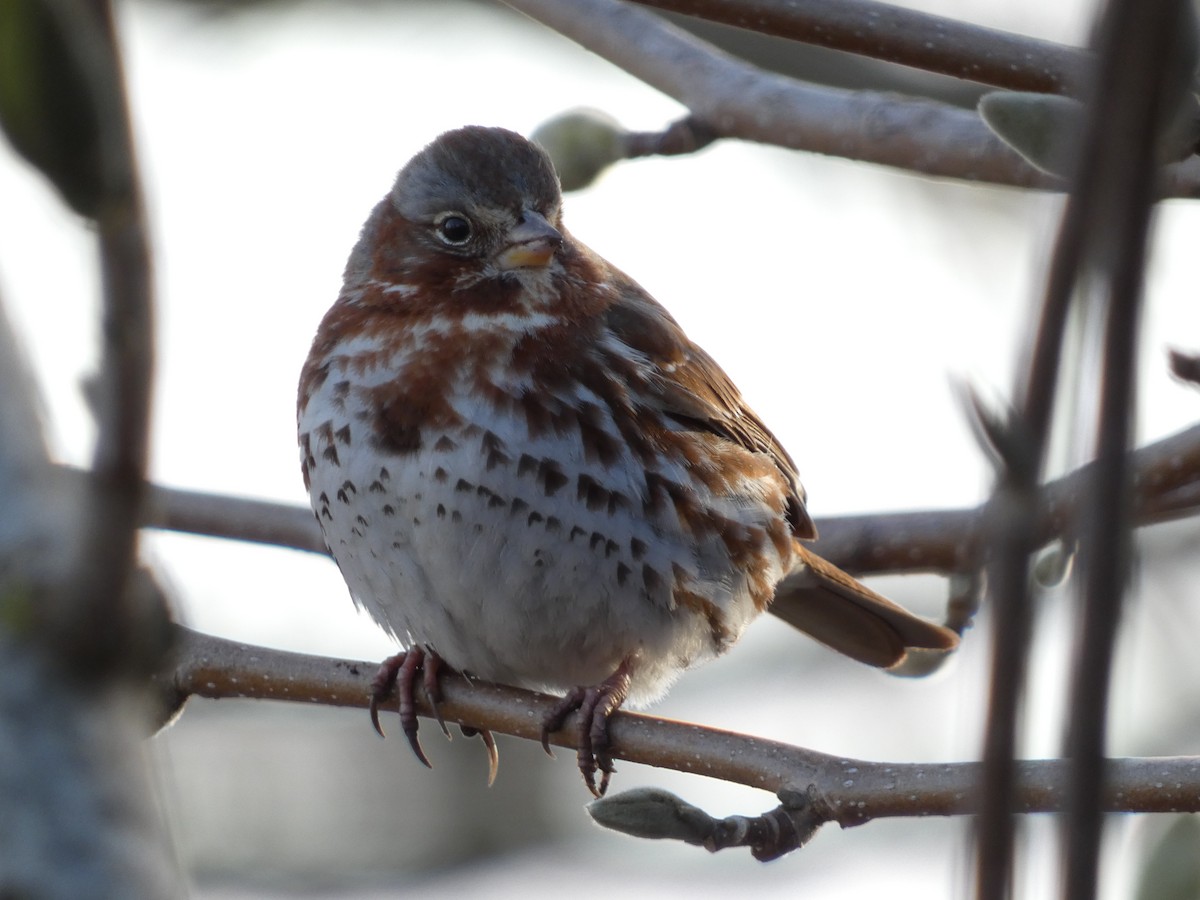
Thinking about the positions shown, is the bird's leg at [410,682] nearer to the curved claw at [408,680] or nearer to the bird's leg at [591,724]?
the curved claw at [408,680]

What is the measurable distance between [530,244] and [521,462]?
788 mm

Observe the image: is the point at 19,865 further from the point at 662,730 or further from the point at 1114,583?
the point at 662,730

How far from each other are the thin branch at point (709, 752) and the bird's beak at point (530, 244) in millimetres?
1306

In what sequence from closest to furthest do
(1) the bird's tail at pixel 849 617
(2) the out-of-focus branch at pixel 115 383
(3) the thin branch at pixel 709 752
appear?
(2) the out-of-focus branch at pixel 115 383 < (3) the thin branch at pixel 709 752 < (1) the bird's tail at pixel 849 617

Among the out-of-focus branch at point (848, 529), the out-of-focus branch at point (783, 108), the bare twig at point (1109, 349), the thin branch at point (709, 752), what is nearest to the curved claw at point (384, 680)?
the thin branch at point (709, 752)

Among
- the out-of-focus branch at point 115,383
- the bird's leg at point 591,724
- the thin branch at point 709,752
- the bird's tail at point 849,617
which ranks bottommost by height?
the bird's tail at point 849,617

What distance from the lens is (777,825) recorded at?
11.0 ft

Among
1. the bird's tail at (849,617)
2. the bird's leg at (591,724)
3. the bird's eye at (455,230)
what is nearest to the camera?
the bird's leg at (591,724)

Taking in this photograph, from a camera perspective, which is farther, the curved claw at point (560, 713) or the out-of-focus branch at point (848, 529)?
the out-of-focus branch at point (848, 529)

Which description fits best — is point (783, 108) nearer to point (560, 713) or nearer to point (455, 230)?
point (455, 230)

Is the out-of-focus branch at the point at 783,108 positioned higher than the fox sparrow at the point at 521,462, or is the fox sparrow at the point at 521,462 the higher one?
the out-of-focus branch at the point at 783,108

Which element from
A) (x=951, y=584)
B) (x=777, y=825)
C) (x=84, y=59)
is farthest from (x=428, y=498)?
(x=84, y=59)

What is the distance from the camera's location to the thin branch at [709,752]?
3.06m

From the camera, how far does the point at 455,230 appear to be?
16.6 ft
